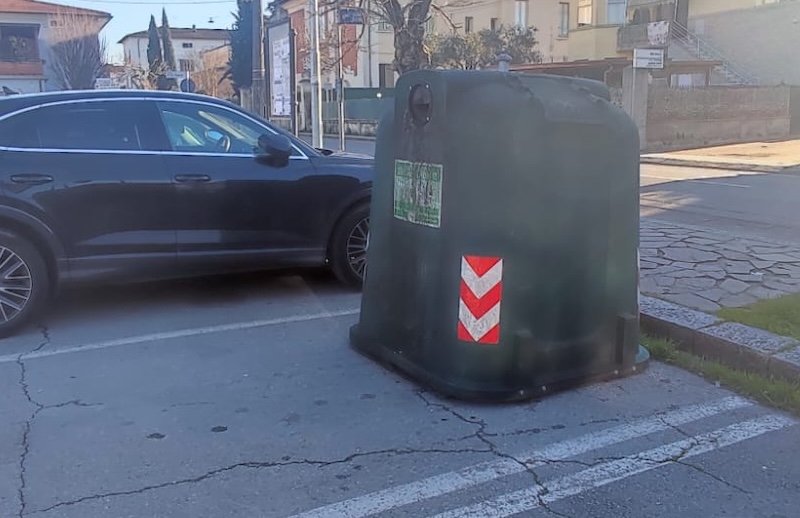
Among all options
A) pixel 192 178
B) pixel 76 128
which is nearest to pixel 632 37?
pixel 192 178

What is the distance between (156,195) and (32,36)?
182 feet

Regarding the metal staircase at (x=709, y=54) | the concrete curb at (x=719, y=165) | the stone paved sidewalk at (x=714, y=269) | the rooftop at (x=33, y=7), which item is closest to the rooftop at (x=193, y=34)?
the rooftop at (x=33, y=7)

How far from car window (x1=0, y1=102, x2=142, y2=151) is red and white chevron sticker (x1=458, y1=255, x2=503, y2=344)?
125 inches

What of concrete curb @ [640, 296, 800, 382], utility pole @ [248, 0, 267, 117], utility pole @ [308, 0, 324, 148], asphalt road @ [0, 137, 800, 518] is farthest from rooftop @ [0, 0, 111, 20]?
concrete curb @ [640, 296, 800, 382]

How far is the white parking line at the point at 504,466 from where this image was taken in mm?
3255

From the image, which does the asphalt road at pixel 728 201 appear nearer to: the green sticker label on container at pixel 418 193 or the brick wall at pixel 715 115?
the green sticker label on container at pixel 418 193

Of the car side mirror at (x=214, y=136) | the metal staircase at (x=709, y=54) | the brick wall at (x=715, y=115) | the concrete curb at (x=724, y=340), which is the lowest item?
the concrete curb at (x=724, y=340)

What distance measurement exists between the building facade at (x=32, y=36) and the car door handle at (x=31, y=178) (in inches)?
2025

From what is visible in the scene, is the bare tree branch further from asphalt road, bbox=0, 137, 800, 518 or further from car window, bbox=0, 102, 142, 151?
asphalt road, bbox=0, 137, 800, 518

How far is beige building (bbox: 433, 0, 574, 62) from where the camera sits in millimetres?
45844

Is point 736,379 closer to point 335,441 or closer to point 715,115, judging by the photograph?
point 335,441

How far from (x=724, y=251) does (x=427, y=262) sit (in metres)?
4.40

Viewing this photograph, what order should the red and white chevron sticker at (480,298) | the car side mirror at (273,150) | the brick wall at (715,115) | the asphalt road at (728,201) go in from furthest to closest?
the brick wall at (715,115) < the asphalt road at (728,201) < the car side mirror at (273,150) < the red and white chevron sticker at (480,298)

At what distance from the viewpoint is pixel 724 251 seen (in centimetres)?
759
